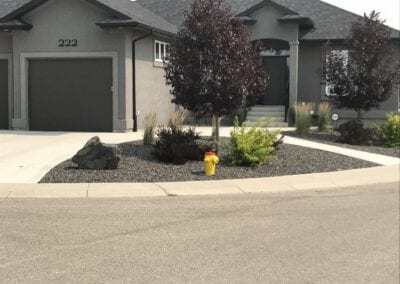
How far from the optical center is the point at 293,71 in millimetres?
22891

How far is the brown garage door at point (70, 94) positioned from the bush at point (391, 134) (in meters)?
8.97

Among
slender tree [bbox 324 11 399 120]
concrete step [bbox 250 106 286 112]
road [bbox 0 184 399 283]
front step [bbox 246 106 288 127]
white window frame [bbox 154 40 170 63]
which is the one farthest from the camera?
concrete step [bbox 250 106 286 112]

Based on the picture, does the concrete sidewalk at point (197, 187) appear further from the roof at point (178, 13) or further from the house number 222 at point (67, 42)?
the house number 222 at point (67, 42)

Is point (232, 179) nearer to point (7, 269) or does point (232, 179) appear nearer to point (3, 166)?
point (3, 166)

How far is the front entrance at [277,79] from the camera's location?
25.2 metres

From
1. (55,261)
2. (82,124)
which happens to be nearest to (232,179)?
(55,261)

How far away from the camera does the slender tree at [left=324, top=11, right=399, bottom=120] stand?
1867 centimetres

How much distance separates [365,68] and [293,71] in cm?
455

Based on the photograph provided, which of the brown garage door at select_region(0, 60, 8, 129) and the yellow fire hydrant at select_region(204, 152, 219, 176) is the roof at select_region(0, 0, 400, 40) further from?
the yellow fire hydrant at select_region(204, 152, 219, 176)

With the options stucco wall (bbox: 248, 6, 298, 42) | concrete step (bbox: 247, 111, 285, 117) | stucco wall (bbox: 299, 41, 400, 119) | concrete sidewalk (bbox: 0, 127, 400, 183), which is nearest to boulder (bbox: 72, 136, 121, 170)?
concrete sidewalk (bbox: 0, 127, 400, 183)

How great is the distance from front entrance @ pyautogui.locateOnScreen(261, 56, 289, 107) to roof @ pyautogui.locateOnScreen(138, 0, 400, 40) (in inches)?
72.8

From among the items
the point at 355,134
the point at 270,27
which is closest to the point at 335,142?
the point at 355,134

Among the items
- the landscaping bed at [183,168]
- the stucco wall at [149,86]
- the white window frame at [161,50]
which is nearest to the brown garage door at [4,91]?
the stucco wall at [149,86]

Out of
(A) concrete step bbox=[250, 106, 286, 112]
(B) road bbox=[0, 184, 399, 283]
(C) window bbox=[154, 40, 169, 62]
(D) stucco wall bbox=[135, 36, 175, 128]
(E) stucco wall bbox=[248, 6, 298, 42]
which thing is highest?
(E) stucco wall bbox=[248, 6, 298, 42]
